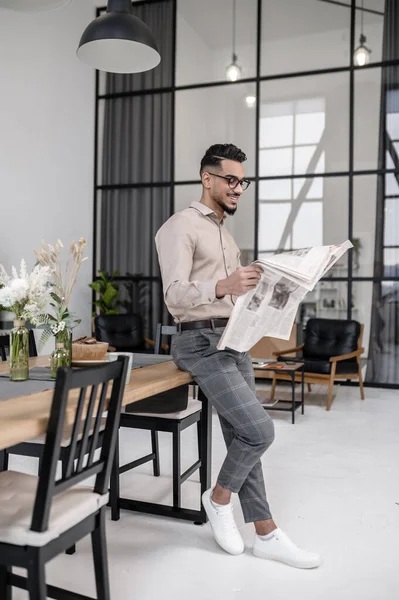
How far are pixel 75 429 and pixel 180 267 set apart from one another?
2.84 ft

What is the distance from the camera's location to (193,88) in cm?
784

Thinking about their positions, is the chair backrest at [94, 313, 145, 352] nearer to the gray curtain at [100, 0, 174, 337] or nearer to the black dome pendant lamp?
the gray curtain at [100, 0, 174, 337]

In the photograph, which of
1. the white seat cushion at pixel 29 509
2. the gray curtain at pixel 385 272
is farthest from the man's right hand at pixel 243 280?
the gray curtain at pixel 385 272

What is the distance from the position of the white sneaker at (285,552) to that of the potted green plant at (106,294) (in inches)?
220

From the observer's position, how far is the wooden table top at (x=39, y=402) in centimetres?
147

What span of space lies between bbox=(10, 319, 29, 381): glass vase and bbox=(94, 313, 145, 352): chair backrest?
186 inches

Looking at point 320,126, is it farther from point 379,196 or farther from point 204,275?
point 204,275

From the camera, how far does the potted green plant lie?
7762 millimetres

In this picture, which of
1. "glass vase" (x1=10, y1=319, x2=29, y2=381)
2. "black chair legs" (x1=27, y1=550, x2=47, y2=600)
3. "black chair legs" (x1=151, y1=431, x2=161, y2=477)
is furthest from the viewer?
"black chair legs" (x1=151, y1=431, x2=161, y2=477)

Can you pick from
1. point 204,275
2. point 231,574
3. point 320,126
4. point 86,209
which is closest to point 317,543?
point 231,574

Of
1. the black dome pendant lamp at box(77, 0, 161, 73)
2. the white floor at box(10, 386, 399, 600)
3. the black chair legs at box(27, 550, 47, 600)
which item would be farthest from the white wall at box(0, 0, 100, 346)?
the black chair legs at box(27, 550, 47, 600)

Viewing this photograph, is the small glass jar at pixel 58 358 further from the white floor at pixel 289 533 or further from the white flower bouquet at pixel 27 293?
the white floor at pixel 289 533

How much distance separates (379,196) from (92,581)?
19.2ft

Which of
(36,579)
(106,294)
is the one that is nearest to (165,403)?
(36,579)
